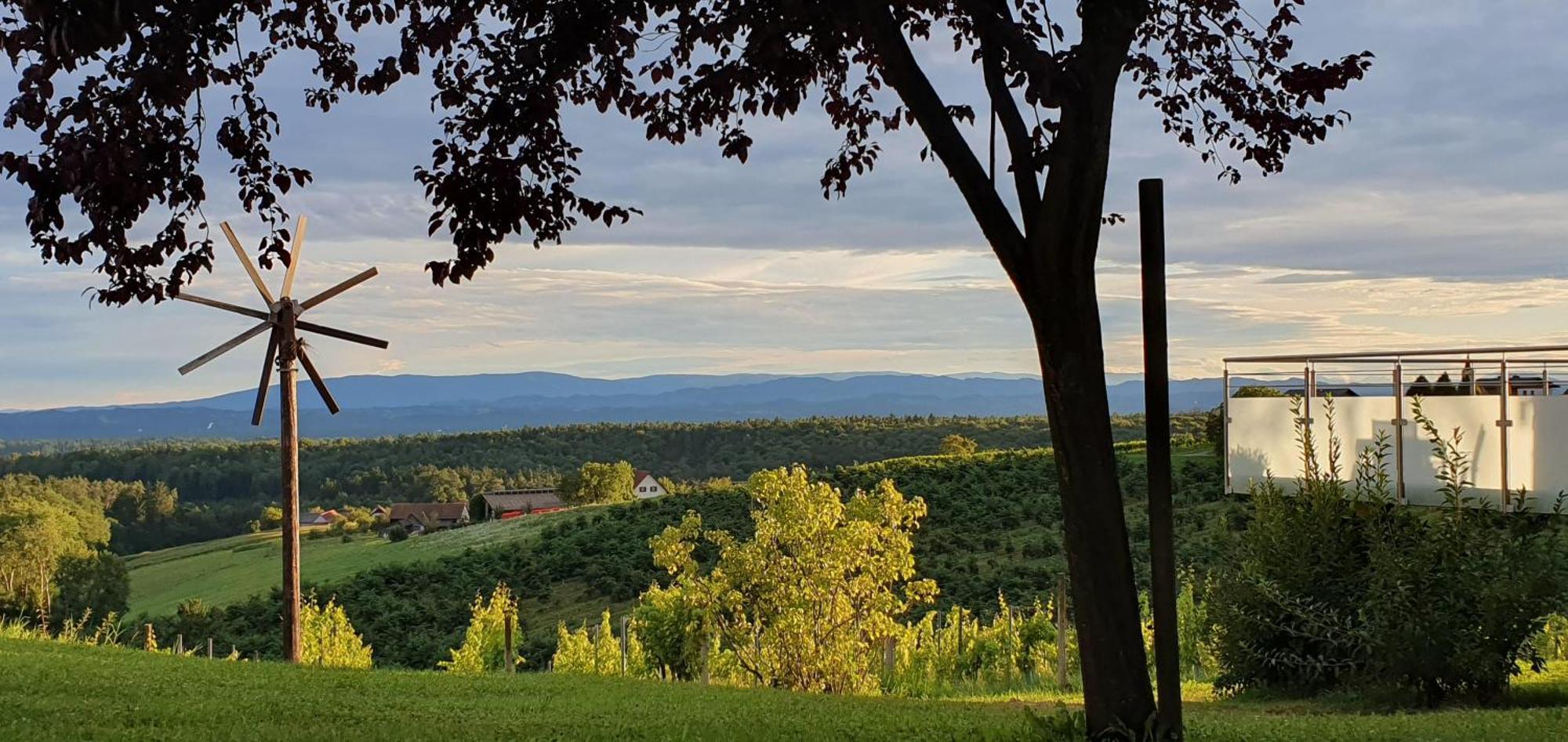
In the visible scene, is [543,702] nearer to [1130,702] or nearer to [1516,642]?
[1130,702]

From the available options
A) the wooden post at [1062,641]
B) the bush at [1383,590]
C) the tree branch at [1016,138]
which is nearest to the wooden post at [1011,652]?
the wooden post at [1062,641]

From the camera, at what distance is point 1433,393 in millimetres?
14305

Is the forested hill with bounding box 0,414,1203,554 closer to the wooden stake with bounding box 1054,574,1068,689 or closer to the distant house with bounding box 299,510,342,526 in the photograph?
the distant house with bounding box 299,510,342,526

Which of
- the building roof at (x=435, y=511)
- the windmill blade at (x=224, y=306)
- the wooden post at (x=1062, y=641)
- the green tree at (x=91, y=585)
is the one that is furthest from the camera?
the building roof at (x=435, y=511)

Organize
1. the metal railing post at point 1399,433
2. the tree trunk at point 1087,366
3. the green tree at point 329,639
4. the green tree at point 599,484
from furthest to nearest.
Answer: the green tree at point 599,484 → the green tree at point 329,639 → the metal railing post at point 1399,433 → the tree trunk at point 1087,366

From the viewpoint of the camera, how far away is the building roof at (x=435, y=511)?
72500 mm

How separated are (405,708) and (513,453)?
82.0 metres

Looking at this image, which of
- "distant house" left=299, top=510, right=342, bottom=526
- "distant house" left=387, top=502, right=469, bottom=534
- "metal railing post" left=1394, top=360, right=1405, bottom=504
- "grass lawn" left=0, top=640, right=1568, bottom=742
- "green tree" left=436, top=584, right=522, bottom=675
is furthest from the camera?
"distant house" left=299, top=510, right=342, bottom=526

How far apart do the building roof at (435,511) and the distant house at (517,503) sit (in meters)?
2.00

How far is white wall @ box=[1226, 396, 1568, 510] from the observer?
11.3 metres

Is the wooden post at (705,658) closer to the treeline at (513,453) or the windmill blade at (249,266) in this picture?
the windmill blade at (249,266)

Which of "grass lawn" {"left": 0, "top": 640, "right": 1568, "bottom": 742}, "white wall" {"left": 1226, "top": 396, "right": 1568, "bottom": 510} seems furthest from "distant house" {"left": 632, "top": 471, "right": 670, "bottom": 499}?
"grass lawn" {"left": 0, "top": 640, "right": 1568, "bottom": 742}

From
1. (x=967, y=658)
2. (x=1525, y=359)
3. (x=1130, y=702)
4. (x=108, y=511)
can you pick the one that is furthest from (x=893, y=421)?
(x=1130, y=702)

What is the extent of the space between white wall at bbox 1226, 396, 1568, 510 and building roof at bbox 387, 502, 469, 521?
61.3m
